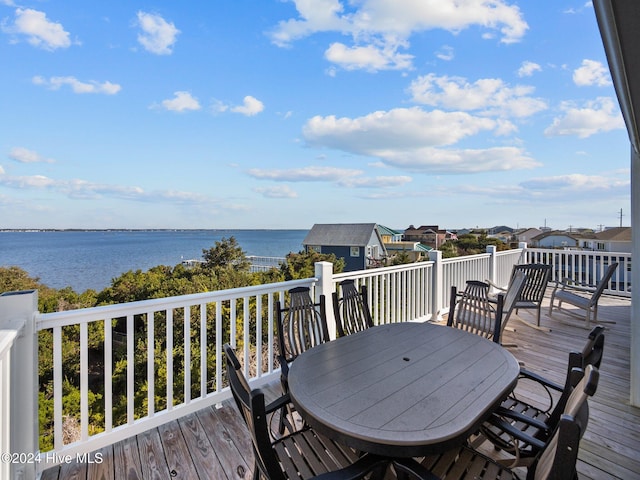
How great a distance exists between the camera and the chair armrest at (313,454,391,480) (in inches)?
44.2

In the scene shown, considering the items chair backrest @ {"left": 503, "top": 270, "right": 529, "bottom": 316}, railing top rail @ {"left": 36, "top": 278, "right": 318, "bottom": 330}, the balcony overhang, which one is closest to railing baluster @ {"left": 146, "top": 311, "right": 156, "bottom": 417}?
railing top rail @ {"left": 36, "top": 278, "right": 318, "bottom": 330}

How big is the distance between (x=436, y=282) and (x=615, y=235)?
5.46m

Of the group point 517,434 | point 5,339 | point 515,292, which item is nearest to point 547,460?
point 517,434

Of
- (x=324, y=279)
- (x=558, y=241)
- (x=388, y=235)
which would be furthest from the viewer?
(x=388, y=235)

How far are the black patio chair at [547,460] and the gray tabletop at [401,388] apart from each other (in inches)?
→ 5.9

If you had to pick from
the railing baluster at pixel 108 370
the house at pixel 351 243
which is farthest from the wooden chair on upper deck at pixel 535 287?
the house at pixel 351 243

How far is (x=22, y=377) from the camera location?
67.4 inches

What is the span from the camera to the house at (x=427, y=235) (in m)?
27.8

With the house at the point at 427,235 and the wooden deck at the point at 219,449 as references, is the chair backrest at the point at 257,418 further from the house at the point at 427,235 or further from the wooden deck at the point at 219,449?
the house at the point at 427,235

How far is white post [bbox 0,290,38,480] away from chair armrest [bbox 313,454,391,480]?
1.75 meters

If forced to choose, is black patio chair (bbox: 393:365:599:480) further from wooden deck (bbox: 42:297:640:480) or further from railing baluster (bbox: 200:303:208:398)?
railing baluster (bbox: 200:303:208:398)

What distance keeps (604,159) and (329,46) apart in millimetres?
6609

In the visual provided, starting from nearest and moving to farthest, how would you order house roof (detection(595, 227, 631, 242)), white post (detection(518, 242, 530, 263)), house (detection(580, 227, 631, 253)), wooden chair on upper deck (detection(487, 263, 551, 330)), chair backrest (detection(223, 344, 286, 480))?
chair backrest (detection(223, 344, 286, 480))
wooden chair on upper deck (detection(487, 263, 551, 330))
house roof (detection(595, 227, 631, 242))
house (detection(580, 227, 631, 253))
white post (detection(518, 242, 530, 263))

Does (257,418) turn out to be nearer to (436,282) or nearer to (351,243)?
(436,282)
